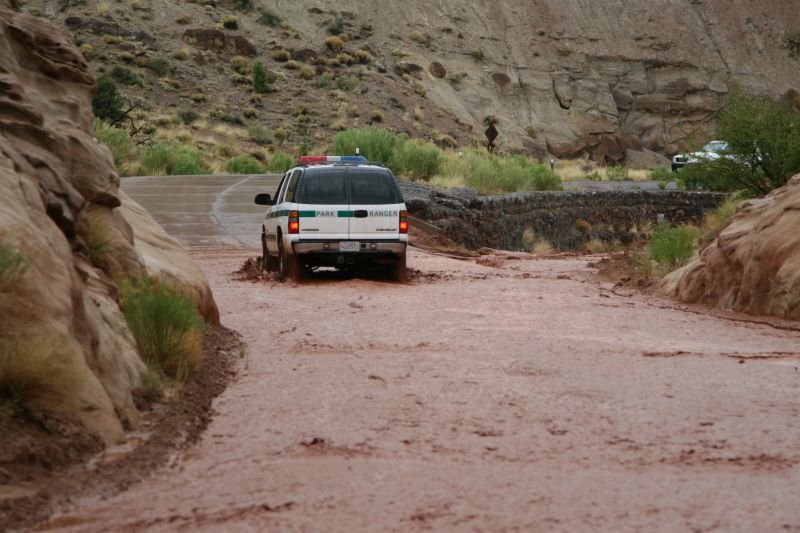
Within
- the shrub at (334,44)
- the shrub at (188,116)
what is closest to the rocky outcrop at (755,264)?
the shrub at (188,116)

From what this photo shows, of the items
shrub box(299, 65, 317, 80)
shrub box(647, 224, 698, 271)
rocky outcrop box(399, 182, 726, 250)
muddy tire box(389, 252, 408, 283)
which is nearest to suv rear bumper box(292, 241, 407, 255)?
muddy tire box(389, 252, 408, 283)

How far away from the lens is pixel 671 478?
745 cm

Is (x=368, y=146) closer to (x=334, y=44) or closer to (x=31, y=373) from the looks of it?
(x=31, y=373)

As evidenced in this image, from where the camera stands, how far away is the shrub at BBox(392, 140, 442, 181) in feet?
136

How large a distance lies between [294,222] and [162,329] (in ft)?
33.1

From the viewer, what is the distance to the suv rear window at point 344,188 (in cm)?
2059

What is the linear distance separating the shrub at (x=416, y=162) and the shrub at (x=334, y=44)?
34.4 meters

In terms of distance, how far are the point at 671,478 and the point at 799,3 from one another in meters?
87.4

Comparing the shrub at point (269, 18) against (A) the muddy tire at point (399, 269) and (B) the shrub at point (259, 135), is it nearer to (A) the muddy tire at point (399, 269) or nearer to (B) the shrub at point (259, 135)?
(B) the shrub at point (259, 135)

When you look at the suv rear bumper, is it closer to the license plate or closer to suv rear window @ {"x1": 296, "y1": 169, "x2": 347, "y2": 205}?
the license plate

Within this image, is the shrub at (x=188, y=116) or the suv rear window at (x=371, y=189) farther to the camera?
the shrub at (x=188, y=116)

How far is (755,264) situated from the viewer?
17016mm

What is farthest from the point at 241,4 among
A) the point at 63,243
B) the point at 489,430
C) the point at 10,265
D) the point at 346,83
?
the point at 10,265

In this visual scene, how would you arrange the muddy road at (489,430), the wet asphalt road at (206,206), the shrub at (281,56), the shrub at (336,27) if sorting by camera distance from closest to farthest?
1. the muddy road at (489,430)
2. the wet asphalt road at (206,206)
3. the shrub at (281,56)
4. the shrub at (336,27)
